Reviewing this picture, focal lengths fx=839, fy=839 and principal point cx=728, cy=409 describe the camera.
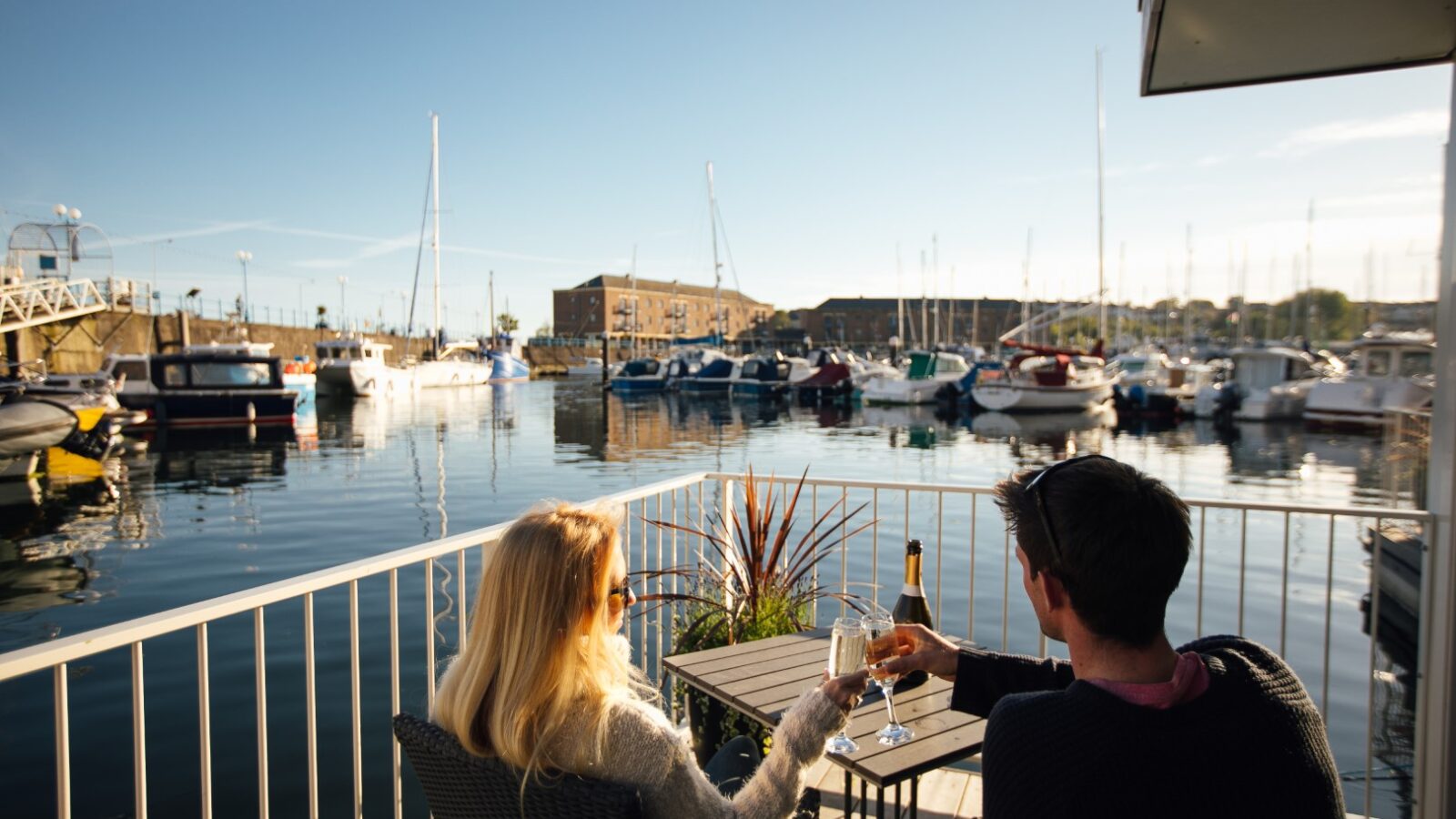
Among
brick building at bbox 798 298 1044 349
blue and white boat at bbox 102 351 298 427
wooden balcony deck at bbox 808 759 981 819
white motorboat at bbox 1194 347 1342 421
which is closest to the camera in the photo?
wooden balcony deck at bbox 808 759 981 819

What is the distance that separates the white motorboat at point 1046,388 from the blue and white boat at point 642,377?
20.9m

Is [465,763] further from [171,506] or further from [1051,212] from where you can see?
[1051,212]

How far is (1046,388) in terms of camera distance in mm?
31531

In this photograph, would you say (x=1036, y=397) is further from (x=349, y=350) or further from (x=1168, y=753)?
(x=349, y=350)

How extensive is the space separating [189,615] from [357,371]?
136 ft

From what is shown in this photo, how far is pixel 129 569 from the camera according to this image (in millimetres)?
9633

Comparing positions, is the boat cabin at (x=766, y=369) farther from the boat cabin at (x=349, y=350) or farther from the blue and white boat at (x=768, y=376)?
the boat cabin at (x=349, y=350)

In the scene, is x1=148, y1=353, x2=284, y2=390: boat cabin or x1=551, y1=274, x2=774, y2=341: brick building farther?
x1=551, y1=274, x2=774, y2=341: brick building

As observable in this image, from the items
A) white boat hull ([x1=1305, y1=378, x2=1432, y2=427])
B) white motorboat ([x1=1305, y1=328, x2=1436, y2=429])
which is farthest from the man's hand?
white boat hull ([x1=1305, y1=378, x2=1432, y2=427])

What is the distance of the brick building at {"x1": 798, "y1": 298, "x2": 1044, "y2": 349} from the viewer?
333ft

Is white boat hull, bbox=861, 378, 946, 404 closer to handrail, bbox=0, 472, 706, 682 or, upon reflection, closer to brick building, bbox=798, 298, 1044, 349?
handrail, bbox=0, 472, 706, 682

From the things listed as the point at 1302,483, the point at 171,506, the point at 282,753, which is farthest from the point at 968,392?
the point at 282,753

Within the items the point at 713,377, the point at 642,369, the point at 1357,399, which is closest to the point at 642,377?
the point at 642,369

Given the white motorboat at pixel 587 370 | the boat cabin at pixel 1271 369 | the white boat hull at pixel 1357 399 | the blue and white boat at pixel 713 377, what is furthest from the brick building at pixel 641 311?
the white boat hull at pixel 1357 399
